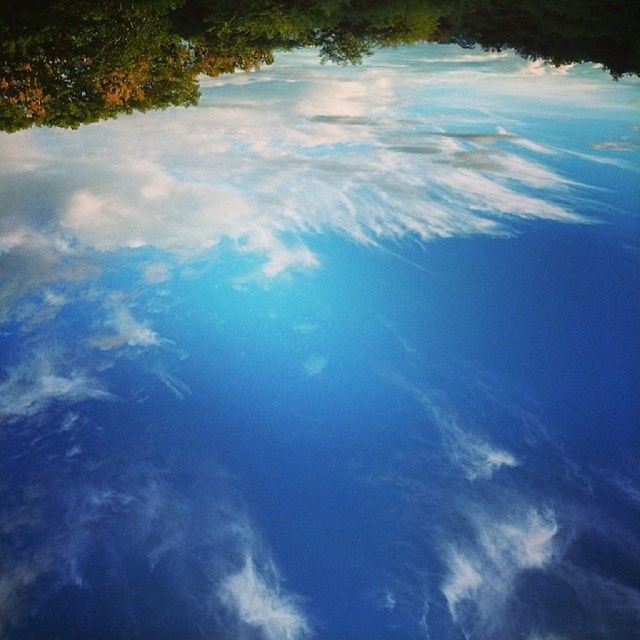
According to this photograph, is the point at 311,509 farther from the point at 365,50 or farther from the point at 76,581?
the point at 365,50

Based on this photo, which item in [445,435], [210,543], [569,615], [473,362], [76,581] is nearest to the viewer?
[76,581]

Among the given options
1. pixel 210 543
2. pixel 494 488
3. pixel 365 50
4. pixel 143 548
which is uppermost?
pixel 365 50

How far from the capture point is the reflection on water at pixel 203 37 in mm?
10977

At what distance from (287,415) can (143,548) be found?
23.5 m

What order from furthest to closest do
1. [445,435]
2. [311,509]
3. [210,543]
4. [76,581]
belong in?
[445,435] → [210,543] → [311,509] → [76,581]

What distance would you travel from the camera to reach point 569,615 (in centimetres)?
4300

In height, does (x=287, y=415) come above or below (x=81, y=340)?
below

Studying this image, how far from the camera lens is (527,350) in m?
76.2

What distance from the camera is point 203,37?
1453 centimetres

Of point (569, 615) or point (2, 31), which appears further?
point (569, 615)

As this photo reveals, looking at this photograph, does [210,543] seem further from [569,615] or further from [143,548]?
[569,615]

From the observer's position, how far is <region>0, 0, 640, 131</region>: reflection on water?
36.0ft

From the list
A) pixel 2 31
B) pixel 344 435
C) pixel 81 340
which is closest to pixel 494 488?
pixel 344 435

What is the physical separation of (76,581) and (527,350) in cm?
7351
